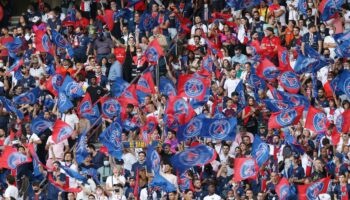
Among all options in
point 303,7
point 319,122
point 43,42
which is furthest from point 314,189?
point 43,42

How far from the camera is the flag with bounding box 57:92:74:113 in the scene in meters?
40.7

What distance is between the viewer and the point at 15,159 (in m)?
Answer: 39.7

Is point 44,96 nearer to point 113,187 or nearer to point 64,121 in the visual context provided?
point 64,121

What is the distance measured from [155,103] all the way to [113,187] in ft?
11.2

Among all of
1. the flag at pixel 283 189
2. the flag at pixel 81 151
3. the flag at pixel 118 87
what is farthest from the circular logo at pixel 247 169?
the flag at pixel 118 87

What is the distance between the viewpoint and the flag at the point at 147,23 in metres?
43.7

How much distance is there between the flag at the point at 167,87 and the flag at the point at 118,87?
2.68 feet

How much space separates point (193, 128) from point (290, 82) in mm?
2698

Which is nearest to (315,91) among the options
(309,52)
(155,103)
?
(309,52)

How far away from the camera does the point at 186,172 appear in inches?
1481

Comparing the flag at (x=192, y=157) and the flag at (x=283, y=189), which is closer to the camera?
the flag at (x=283, y=189)

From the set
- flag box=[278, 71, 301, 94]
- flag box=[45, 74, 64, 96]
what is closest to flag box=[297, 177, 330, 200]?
flag box=[278, 71, 301, 94]

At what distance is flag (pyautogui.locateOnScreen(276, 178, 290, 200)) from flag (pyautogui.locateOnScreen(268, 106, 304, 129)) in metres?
1.93

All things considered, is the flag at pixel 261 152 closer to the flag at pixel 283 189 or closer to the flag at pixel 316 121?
the flag at pixel 283 189
